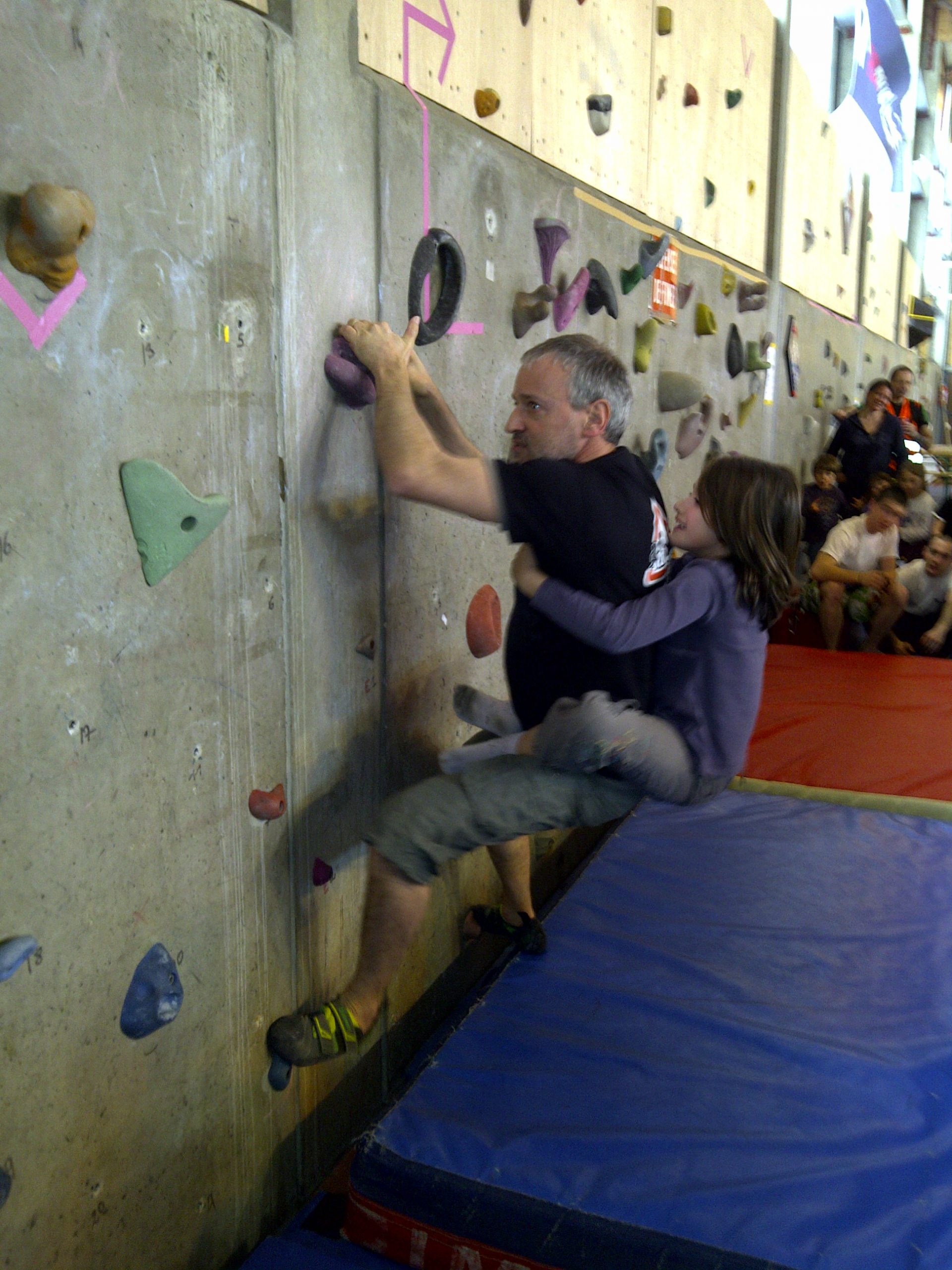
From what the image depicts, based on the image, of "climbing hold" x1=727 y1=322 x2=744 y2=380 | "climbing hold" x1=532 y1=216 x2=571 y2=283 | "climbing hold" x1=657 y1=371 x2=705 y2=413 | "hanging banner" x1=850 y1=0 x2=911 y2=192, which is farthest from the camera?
"hanging banner" x1=850 y1=0 x2=911 y2=192

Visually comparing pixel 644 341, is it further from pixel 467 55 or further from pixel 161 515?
pixel 161 515

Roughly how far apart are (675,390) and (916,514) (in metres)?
2.27

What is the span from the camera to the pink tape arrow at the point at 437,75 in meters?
1.95

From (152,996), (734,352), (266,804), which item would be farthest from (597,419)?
(734,352)

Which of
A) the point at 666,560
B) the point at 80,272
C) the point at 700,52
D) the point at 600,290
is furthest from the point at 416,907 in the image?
the point at 700,52

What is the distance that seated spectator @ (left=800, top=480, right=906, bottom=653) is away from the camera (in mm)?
4820

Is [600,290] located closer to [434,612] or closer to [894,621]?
[434,612]

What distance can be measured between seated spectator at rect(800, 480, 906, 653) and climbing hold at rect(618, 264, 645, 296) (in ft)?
6.93

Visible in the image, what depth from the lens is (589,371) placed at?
1.87m

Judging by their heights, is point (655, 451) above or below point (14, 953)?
above

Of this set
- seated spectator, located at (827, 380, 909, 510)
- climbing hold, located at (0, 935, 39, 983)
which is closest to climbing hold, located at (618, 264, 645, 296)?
climbing hold, located at (0, 935, 39, 983)

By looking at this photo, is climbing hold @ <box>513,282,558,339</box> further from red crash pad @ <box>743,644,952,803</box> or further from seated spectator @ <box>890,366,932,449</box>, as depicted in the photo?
seated spectator @ <box>890,366,932,449</box>

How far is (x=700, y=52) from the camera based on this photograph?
398 cm

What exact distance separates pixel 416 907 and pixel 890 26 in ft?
28.7
